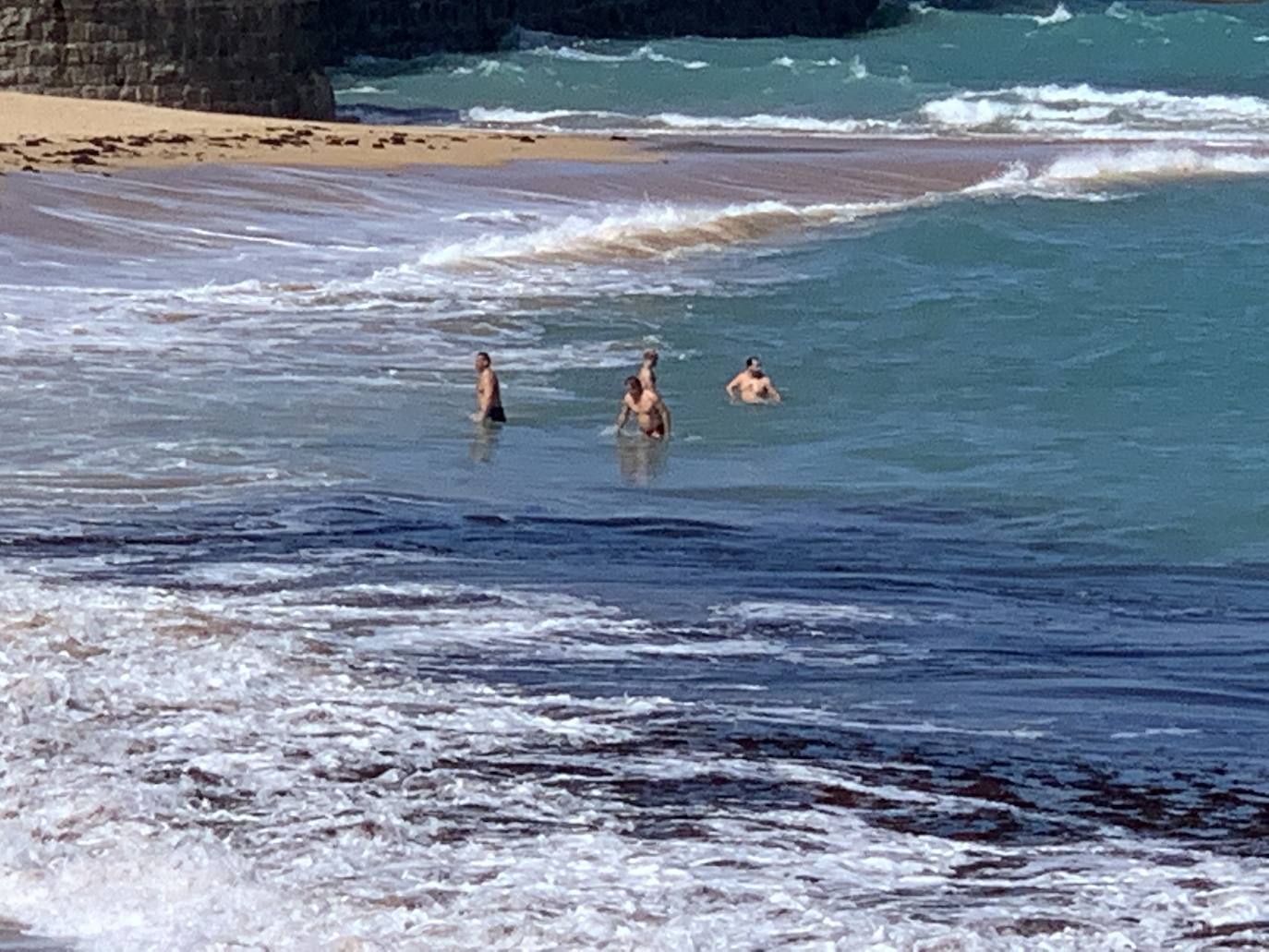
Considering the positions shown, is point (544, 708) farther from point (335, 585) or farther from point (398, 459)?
point (398, 459)

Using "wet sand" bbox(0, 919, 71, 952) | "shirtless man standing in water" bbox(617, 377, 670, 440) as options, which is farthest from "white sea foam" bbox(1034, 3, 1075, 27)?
"wet sand" bbox(0, 919, 71, 952)

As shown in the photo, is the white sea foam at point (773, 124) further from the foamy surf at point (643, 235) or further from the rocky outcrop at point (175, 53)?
the foamy surf at point (643, 235)

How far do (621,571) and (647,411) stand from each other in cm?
→ 386

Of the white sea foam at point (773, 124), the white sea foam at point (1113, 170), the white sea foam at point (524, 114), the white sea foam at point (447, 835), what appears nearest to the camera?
the white sea foam at point (447, 835)

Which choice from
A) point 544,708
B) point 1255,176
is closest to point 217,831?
point 544,708

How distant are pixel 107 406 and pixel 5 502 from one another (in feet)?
10.1

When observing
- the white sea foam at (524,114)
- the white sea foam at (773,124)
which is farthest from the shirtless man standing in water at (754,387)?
the white sea foam at (524,114)

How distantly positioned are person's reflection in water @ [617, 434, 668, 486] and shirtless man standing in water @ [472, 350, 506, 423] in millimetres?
757

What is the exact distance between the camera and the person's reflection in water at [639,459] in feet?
44.4

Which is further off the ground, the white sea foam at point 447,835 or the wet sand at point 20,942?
the white sea foam at point 447,835

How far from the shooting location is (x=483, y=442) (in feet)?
47.5

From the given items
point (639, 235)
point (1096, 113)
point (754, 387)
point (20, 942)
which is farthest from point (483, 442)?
point (1096, 113)

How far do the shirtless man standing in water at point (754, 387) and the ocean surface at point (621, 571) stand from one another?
1.05 ft

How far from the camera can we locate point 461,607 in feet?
32.3
